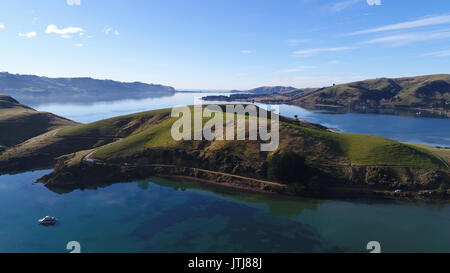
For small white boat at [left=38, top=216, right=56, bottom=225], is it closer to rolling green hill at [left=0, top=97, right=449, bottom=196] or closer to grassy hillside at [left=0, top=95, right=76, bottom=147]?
rolling green hill at [left=0, top=97, right=449, bottom=196]

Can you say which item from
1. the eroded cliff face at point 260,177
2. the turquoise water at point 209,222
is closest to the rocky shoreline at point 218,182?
the eroded cliff face at point 260,177

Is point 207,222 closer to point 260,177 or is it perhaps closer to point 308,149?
point 260,177

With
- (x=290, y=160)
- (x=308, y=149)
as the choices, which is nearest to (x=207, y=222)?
(x=290, y=160)

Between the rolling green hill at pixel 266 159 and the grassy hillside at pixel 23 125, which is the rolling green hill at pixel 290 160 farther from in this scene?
the grassy hillside at pixel 23 125

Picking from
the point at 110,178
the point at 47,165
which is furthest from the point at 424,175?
the point at 47,165

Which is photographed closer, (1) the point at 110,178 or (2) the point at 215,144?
(1) the point at 110,178

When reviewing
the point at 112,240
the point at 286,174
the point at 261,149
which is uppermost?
the point at 261,149

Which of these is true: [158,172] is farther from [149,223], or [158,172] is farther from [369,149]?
[369,149]
